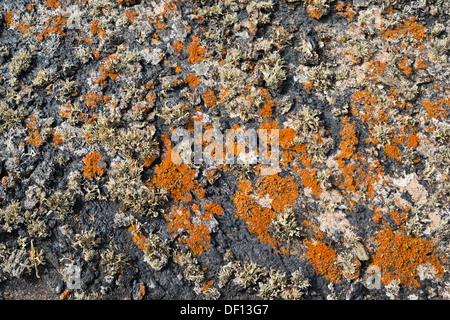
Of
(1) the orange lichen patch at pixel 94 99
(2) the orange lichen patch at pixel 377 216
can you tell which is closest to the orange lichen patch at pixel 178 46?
(1) the orange lichen patch at pixel 94 99

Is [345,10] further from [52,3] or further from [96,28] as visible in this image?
[52,3]

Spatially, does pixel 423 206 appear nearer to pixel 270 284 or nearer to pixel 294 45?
pixel 270 284

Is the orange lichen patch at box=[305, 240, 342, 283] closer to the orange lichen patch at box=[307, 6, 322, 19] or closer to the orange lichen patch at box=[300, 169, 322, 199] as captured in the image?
A: the orange lichen patch at box=[300, 169, 322, 199]

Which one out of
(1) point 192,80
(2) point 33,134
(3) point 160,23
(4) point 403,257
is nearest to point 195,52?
(1) point 192,80

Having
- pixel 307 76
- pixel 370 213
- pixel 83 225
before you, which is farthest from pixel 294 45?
pixel 83 225

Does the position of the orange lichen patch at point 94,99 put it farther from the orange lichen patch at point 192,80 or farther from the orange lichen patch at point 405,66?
the orange lichen patch at point 405,66
